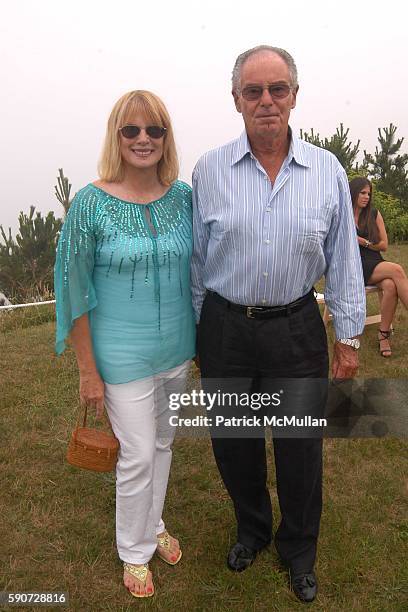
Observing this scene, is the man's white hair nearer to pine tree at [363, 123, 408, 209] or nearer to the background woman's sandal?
the background woman's sandal

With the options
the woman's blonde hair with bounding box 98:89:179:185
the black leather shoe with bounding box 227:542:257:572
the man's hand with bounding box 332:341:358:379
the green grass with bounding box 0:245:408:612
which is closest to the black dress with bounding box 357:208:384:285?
the green grass with bounding box 0:245:408:612

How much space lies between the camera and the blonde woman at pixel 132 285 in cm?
190

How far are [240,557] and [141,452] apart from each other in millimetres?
790

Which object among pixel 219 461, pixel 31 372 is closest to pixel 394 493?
pixel 219 461

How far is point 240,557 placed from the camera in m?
2.44

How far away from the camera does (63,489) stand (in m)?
3.01

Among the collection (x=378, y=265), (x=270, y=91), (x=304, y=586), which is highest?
(x=270, y=91)

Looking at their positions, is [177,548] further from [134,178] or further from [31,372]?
[31,372]

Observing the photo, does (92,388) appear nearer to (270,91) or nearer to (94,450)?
(94,450)

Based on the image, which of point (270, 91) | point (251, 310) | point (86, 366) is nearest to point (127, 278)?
point (86, 366)

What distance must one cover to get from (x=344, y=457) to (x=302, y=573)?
107 centimetres

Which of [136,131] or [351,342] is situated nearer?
[136,131]

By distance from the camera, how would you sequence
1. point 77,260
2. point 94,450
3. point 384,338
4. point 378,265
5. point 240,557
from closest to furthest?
point 77,260 < point 94,450 < point 240,557 < point 384,338 < point 378,265

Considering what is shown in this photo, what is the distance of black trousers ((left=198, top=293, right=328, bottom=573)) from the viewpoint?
2047mm
